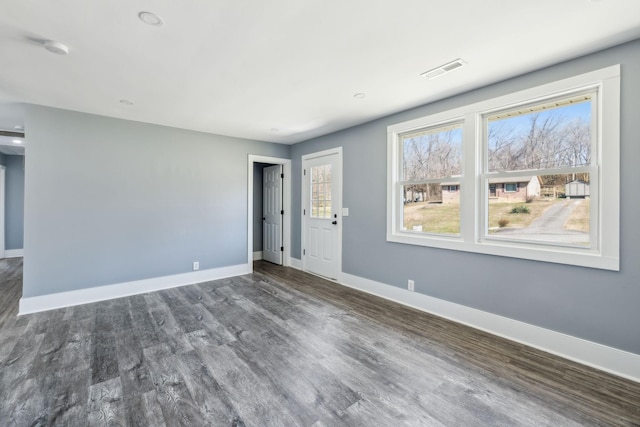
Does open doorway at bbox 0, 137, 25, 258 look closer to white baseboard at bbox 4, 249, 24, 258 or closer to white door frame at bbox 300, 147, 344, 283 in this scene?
white baseboard at bbox 4, 249, 24, 258

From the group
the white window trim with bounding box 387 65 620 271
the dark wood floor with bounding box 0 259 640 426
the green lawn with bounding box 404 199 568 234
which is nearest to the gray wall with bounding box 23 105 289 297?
the dark wood floor with bounding box 0 259 640 426

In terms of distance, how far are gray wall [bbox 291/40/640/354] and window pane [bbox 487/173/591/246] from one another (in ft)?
0.83

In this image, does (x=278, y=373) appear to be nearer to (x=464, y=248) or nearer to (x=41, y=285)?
(x=464, y=248)

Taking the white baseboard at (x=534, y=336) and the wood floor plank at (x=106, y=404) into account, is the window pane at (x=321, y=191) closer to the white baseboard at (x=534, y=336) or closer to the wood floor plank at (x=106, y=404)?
the white baseboard at (x=534, y=336)

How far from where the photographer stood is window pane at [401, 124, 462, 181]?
319cm

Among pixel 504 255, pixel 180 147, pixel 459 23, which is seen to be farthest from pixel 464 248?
pixel 180 147

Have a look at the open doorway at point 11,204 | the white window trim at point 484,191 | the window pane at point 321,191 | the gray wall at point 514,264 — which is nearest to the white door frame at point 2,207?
the open doorway at point 11,204

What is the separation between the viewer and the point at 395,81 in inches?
106

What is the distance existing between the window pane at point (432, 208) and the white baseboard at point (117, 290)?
3132mm

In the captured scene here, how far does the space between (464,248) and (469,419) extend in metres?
1.70

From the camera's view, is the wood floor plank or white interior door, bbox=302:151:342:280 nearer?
the wood floor plank

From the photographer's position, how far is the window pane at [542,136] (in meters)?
2.33

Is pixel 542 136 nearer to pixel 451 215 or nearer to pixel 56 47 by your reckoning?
pixel 451 215

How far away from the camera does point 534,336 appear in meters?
2.50
